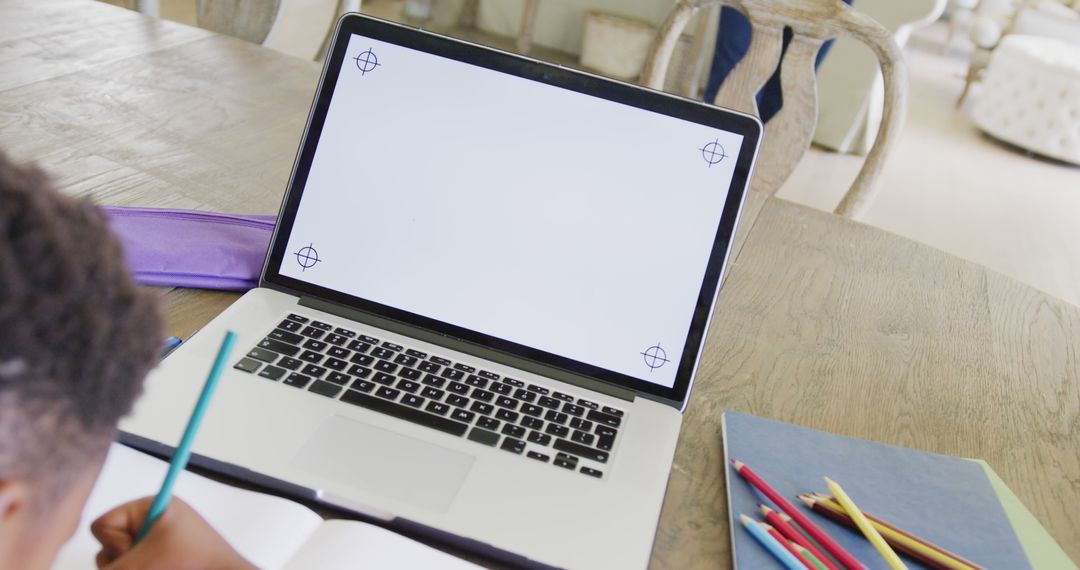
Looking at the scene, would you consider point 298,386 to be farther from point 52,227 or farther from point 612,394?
point 52,227

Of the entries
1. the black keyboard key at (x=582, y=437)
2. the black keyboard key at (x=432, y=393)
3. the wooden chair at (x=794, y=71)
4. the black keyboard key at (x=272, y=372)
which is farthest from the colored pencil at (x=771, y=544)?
the wooden chair at (x=794, y=71)

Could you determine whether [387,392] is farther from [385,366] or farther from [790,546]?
[790,546]

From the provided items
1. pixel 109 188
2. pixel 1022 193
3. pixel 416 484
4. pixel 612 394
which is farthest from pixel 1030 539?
pixel 1022 193

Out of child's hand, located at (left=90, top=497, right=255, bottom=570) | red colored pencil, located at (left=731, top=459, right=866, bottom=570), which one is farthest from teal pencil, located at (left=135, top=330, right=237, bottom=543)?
red colored pencil, located at (left=731, top=459, right=866, bottom=570)

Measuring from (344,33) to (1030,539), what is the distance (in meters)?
0.60

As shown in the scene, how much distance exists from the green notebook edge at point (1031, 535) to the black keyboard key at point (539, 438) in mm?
310

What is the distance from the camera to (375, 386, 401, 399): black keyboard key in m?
0.59

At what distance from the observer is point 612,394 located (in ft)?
2.09

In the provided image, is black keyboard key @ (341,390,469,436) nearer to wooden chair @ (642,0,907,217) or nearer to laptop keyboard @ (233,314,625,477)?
laptop keyboard @ (233,314,625,477)

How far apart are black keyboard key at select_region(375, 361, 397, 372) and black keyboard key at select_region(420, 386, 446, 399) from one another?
0.10 feet

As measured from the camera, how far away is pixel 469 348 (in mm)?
651

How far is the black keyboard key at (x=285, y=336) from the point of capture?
2.05 ft

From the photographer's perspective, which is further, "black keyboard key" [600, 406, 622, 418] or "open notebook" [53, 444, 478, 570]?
"black keyboard key" [600, 406, 622, 418]

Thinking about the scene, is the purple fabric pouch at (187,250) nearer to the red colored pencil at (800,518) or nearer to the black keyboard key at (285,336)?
the black keyboard key at (285,336)
